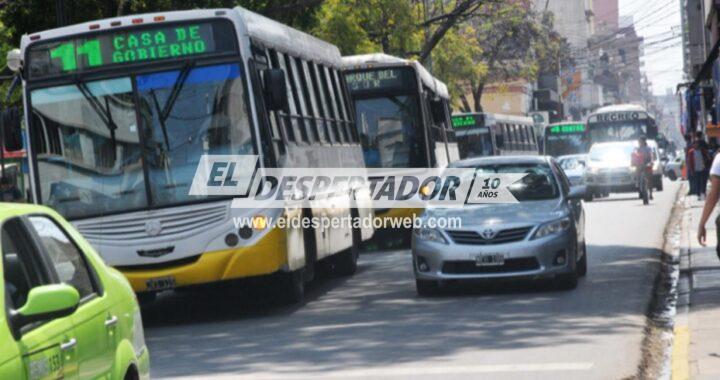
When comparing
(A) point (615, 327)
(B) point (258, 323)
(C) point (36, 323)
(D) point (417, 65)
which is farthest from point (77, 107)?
(D) point (417, 65)

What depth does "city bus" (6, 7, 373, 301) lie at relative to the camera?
15.4 meters

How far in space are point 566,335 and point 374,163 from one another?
43.5ft

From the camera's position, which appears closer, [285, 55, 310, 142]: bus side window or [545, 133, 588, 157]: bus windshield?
[285, 55, 310, 142]: bus side window

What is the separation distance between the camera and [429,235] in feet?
55.6

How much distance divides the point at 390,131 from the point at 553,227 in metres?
9.80

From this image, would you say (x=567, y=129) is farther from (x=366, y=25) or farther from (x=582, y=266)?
(x=582, y=266)

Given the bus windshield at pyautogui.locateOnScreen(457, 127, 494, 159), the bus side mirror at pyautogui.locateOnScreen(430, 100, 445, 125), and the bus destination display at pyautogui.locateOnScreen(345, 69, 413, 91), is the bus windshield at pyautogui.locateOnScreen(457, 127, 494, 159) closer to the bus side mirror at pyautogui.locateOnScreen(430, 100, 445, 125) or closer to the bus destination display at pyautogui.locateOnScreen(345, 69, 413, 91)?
the bus side mirror at pyautogui.locateOnScreen(430, 100, 445, 125)

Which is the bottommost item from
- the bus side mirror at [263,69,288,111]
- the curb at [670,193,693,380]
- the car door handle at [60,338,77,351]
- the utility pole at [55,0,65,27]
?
the curb at [670,193,693,380]

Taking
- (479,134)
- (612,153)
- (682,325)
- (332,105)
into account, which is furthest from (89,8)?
(612,153)

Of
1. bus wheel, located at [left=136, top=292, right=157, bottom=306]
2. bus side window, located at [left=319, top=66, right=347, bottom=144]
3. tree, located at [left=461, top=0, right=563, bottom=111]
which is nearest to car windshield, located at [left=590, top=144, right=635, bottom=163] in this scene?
tree, located at [left=461, top=0, right=563, bottom=111]

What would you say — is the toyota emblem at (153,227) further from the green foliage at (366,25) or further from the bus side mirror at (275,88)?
the green foliage at (366,25)

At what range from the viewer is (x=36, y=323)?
5.86 meters

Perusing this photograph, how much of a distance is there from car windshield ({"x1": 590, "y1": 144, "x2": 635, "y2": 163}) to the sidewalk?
77.1 ft

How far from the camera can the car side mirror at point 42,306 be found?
18.3 feet
